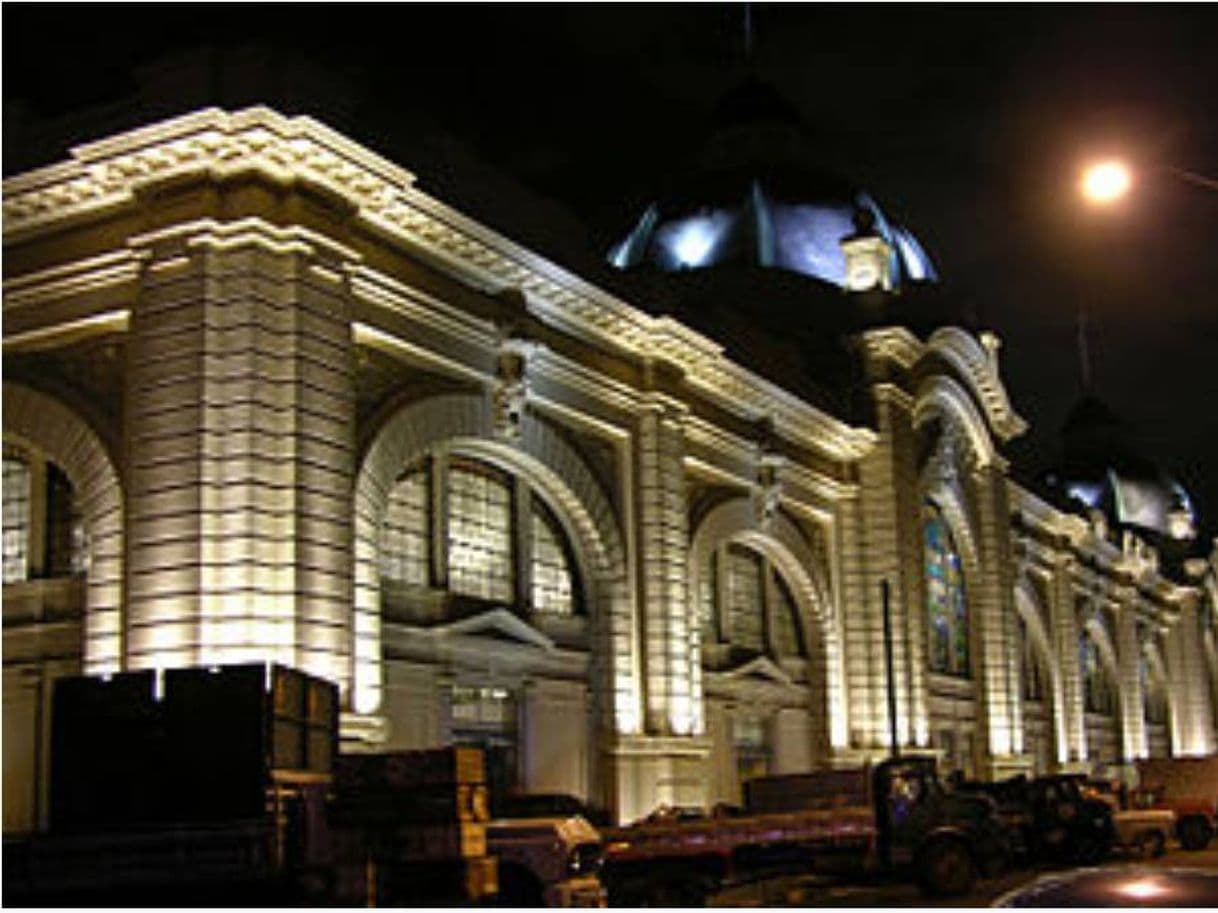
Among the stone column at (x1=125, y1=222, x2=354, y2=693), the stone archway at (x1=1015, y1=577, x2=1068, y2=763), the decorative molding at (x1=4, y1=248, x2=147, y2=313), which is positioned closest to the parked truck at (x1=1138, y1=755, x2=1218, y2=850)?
the stone archway at (x1=1015, y1=577, x2=1068, y2=763)

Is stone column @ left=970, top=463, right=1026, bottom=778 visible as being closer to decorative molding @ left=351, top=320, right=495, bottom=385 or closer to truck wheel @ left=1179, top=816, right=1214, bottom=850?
truck wheel @ left=1179, top=816, right=1214, bottom=850

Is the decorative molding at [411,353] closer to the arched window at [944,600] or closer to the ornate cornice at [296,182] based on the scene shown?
the ornate cornice at [296,182]

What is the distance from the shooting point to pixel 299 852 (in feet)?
65.8

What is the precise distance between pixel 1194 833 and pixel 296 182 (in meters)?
28.8

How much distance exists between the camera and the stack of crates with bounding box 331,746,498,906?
67.9ft

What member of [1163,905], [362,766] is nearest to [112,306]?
[362,766]

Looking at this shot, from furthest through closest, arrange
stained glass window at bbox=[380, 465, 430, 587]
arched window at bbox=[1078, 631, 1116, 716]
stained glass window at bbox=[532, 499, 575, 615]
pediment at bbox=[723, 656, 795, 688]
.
A: arched window at bbox=[1078, 631, 1116, 716] → pediment at bbox=[723, 656, 795, 688] → stained glass window at bbox=[532, 499, 575, 615] → stained glass window at bbox=[380, 465, 430, 587]

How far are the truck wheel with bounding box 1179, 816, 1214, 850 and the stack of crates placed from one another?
92.0 feet

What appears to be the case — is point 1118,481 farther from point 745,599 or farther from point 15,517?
point 15,517

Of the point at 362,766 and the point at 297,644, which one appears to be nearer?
the point at 362,766

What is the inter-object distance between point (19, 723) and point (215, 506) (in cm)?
544

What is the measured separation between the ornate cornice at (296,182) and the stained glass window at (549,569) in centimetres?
401

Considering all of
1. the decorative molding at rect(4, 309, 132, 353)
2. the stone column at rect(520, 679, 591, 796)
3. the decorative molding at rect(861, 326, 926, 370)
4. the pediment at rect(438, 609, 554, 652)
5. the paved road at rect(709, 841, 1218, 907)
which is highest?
the decorative molding at rect(861, 326, 926, 370)

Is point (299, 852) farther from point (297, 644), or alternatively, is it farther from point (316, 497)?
point (316, 497)
